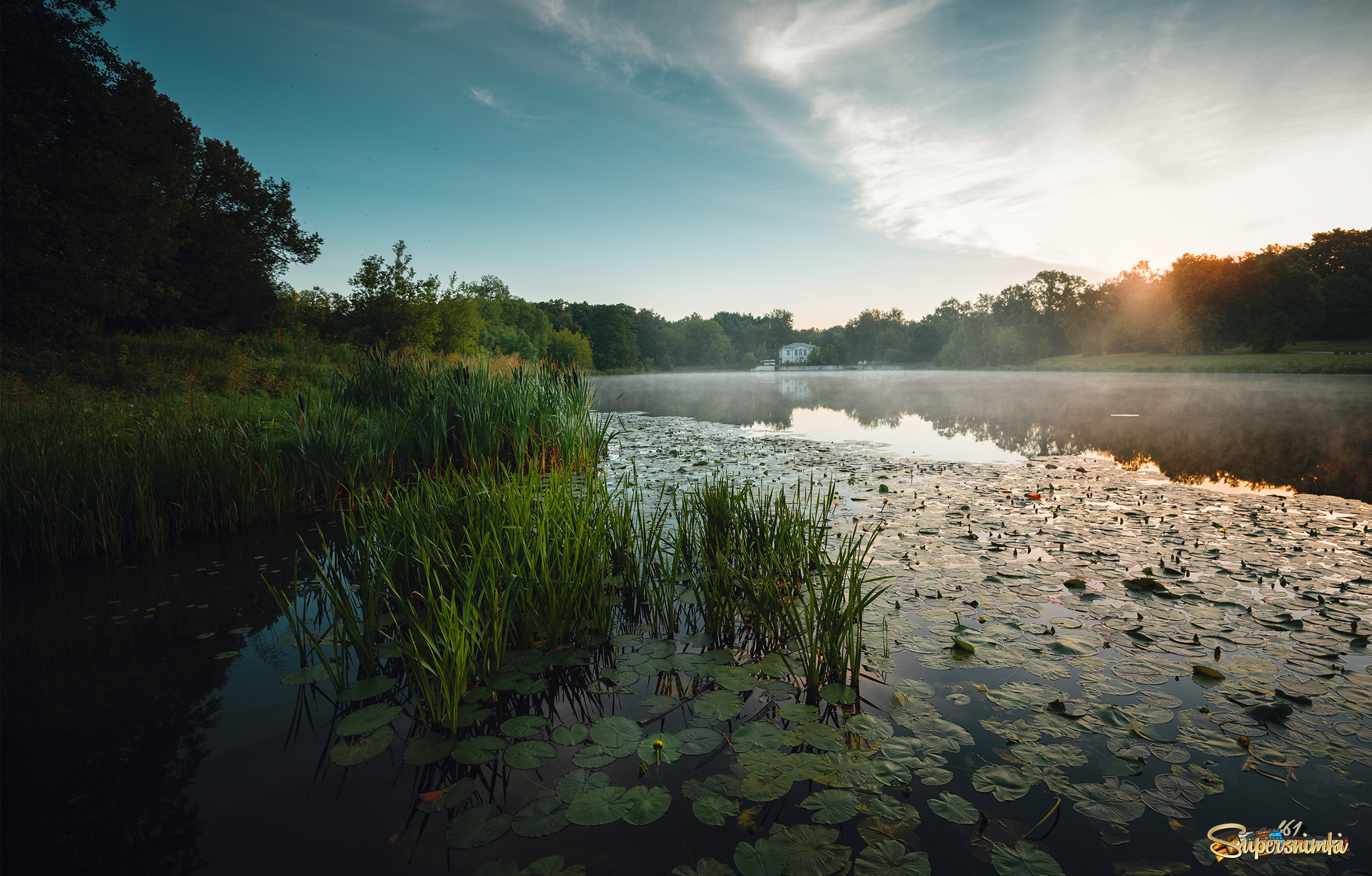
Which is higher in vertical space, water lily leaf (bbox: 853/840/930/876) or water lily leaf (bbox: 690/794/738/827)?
water lily leaf (bbox: 853/840/930/876)

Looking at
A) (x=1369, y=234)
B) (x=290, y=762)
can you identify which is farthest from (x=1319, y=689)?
(x=1369, y=234)

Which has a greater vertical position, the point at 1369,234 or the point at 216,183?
the point at 1369,234

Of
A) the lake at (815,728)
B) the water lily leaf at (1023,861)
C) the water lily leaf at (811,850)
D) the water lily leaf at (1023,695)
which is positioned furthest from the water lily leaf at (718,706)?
the water lily leaf at (1023,695)

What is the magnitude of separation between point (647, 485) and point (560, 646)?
441 cm

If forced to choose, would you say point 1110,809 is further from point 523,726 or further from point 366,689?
point 366,689

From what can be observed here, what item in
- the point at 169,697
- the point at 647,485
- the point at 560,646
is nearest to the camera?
the point at 169,697

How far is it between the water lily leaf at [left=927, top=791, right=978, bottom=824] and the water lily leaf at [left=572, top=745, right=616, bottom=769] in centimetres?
139

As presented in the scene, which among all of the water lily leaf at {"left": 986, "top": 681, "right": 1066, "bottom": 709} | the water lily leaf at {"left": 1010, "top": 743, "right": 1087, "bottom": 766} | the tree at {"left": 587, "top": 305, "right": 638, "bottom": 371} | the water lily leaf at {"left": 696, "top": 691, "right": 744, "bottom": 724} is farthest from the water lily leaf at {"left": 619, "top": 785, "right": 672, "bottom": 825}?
the tree at {"left": 587, "top": 305, "right": 638, "bottom": 371}

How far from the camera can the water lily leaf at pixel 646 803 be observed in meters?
2.05

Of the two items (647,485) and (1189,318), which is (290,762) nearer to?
(647,485)

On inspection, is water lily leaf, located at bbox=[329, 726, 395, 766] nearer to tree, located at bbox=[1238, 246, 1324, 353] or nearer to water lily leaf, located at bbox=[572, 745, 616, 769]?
water lily leaf, located at bbox=[572, 745, 616, 769]

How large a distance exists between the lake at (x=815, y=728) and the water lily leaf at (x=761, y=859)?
0.4 inches

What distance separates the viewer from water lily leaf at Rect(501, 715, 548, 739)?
8.59 feet

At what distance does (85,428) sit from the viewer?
713 centimetres
